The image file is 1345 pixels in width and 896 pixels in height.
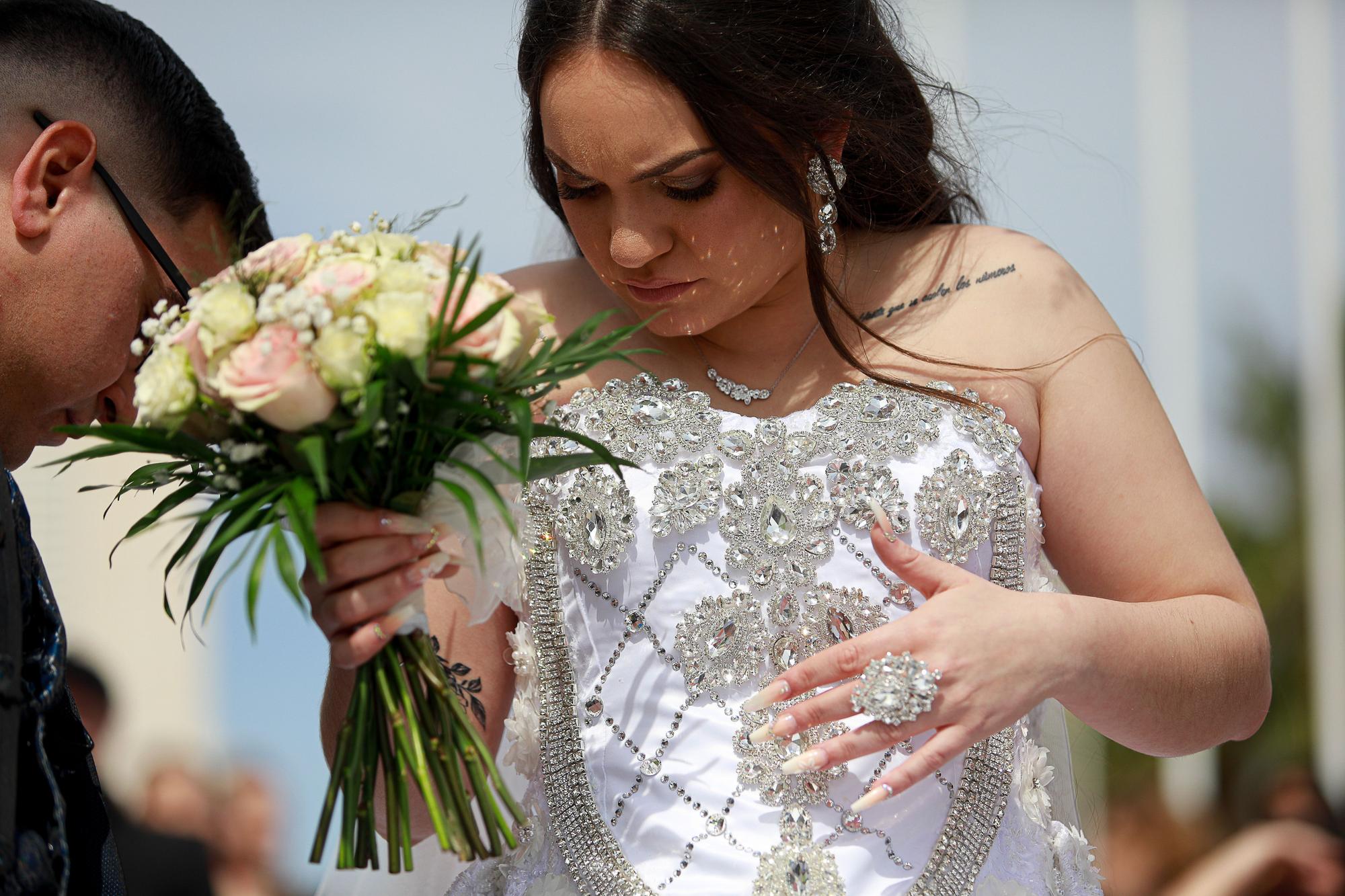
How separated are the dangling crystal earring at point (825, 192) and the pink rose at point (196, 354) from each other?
115cm

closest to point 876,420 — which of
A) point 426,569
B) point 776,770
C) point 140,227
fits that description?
point 776,770

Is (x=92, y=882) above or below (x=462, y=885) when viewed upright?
above

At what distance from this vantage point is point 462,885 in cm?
213

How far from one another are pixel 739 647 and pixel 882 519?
0.34 m

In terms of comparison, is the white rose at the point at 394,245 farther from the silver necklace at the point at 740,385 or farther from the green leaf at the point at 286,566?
the silver necklace at the point at 740,385

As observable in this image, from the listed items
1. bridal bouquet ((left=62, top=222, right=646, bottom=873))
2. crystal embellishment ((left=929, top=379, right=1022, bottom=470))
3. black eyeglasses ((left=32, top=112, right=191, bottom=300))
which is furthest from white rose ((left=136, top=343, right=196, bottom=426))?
crystal embellishment ((left=929, top=379, right=1022, bottom=470))

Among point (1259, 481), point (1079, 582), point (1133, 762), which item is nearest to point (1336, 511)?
point (1259, 481)

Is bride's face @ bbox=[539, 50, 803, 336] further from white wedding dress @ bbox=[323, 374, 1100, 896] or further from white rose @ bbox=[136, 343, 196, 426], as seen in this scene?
white rose @ bbox=[136, 343, 196, 426]

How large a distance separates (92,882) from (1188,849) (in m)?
6.80

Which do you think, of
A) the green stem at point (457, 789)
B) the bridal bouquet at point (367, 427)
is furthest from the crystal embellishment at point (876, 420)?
the green stem at point (457, 789)

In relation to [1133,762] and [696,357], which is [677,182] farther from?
[1133,762]

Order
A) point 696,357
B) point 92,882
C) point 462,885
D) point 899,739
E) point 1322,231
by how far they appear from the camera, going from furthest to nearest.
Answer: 1. point 1322,231
2. point 696,357
3. point 462,885
4. point 92,882
5. point 899,739

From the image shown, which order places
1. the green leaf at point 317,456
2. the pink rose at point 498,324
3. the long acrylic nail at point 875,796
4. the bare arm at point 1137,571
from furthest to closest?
the bare arm at point 1137,571
the long acrylic nail at point 875,796
the pink rose at point 498,324
the green leaf at point 317,456

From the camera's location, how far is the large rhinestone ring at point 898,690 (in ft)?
5.63
